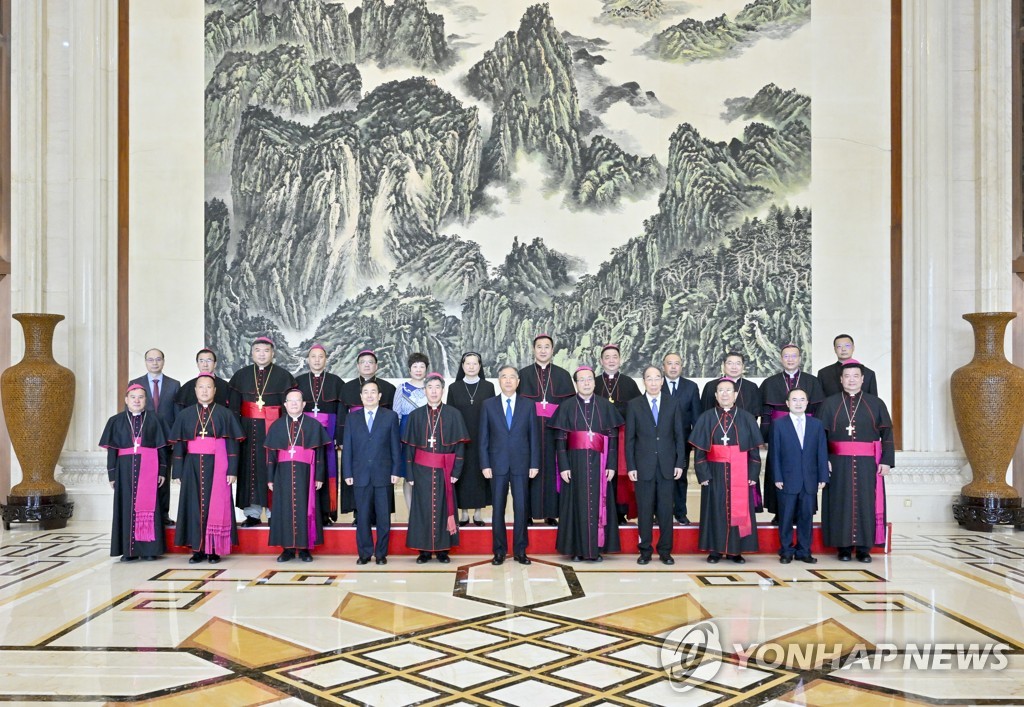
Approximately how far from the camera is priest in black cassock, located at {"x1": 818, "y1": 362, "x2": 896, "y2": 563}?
23.2ft

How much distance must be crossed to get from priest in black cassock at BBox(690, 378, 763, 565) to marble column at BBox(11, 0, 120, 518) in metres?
6.40

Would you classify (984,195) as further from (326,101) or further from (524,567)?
(326,101)

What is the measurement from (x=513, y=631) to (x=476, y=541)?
7.77 ft

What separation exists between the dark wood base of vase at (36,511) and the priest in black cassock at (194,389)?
1880 mm

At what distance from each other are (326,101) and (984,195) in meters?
7.36


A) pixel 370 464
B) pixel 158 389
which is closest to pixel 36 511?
pixel 158 389

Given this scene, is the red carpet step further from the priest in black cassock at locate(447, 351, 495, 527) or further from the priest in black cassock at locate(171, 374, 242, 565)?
the priest in black cassock at locate(447, 351, 495, 527)

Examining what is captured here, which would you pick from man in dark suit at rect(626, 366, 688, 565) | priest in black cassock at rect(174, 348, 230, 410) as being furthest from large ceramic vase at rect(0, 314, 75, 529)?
man in dark suit at rect(626, 366, 688, 565)

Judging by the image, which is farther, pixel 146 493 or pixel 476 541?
pixel 476 541

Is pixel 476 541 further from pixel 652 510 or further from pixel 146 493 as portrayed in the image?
pixel 146 493

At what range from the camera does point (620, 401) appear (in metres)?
7.93

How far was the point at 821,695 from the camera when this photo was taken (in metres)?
3.98

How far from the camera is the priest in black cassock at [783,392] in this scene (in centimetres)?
779

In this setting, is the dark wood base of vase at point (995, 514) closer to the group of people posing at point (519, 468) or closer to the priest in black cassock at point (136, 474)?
the group of people posing at point (519, 468)
